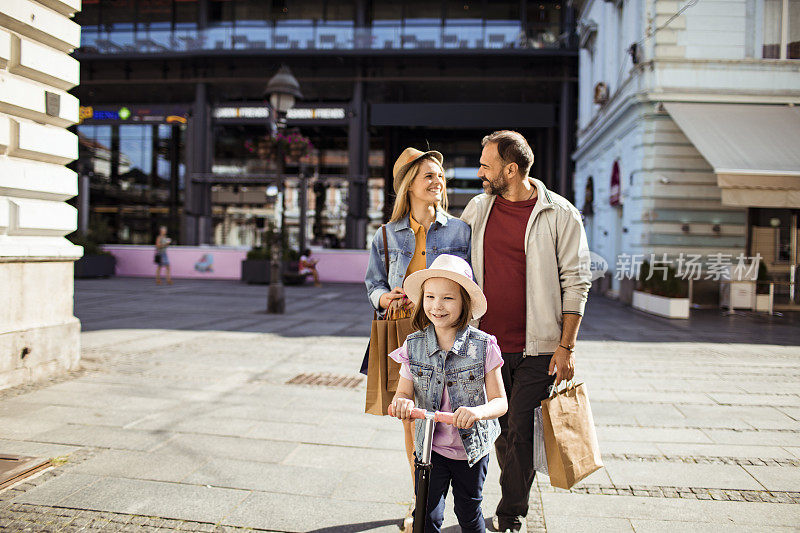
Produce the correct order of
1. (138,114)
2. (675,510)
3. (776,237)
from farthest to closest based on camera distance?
(138,114)
(776,237)
(675,510)

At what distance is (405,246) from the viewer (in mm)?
3064

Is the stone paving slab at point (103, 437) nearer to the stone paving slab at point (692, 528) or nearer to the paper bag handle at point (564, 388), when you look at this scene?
the paper bag handle at point (564, 388)

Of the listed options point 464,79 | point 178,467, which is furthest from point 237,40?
point 178,467

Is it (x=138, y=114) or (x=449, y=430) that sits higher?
(x=138, y=114)

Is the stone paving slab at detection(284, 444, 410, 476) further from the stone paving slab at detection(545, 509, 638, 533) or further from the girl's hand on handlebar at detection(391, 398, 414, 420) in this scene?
the girl's hand on handlebar at detection(391, 398, 414, 420)

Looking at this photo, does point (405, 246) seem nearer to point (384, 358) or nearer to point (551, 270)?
point (384, 358)

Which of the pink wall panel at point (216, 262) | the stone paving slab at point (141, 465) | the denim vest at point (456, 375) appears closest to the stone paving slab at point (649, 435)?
the denim vest at point (456, 375)

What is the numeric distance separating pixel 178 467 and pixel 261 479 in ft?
1.94

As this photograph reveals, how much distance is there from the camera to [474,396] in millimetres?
2385

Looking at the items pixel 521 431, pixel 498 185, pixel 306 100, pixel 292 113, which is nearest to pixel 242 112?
pixel 292 113

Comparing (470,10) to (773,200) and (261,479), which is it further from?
(261,479)

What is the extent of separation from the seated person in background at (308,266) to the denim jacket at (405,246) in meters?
16.7

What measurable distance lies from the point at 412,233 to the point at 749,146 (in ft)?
41.8

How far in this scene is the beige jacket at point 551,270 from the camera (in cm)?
292
